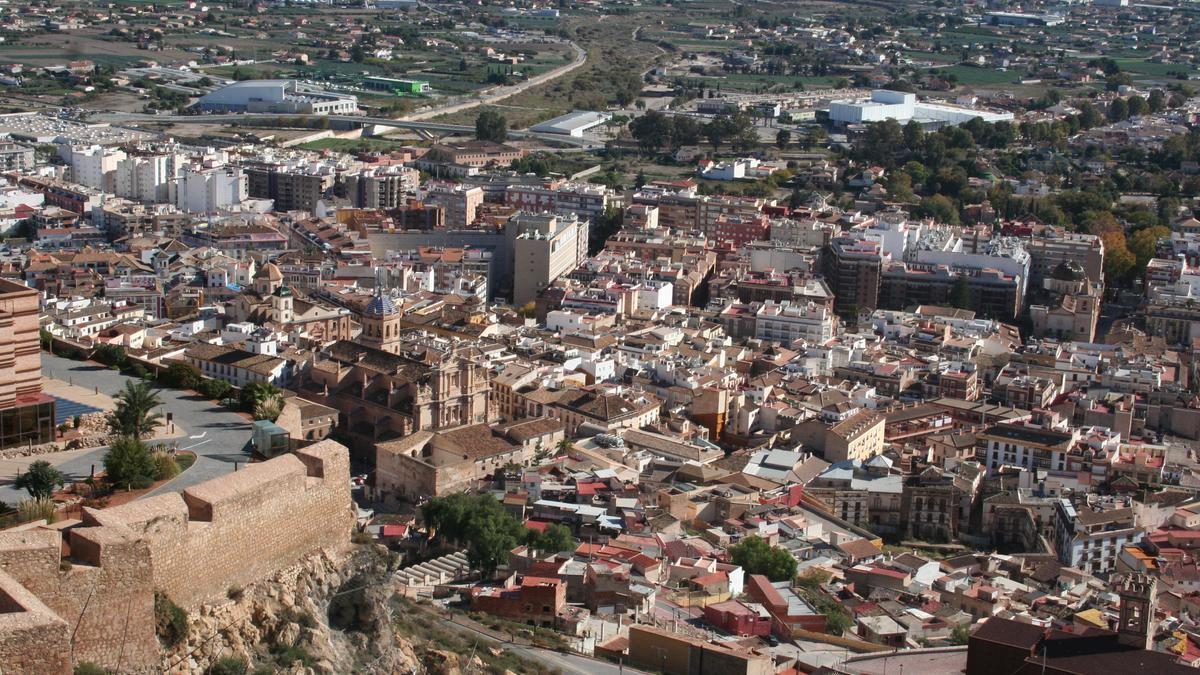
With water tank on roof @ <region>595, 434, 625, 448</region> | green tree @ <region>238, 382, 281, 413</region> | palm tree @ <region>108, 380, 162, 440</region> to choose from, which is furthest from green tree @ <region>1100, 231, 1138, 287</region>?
palm tree @ <region>108, 380, 162, 440</region>

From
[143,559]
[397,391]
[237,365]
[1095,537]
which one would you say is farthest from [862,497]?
[143,559]

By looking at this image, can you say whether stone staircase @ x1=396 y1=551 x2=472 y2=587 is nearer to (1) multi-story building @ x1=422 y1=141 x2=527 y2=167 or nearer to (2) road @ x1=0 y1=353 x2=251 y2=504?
(2) road @ x1=0 y1=353 x2=251 y2=504

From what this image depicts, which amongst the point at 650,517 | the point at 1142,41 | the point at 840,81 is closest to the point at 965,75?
the point at 840,81

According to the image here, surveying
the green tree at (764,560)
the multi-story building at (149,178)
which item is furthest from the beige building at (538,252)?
the green tree at (764,560)

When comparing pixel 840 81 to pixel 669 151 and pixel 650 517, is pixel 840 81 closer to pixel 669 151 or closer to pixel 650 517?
pixel 669 151

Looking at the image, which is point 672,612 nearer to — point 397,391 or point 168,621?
point 397,391
